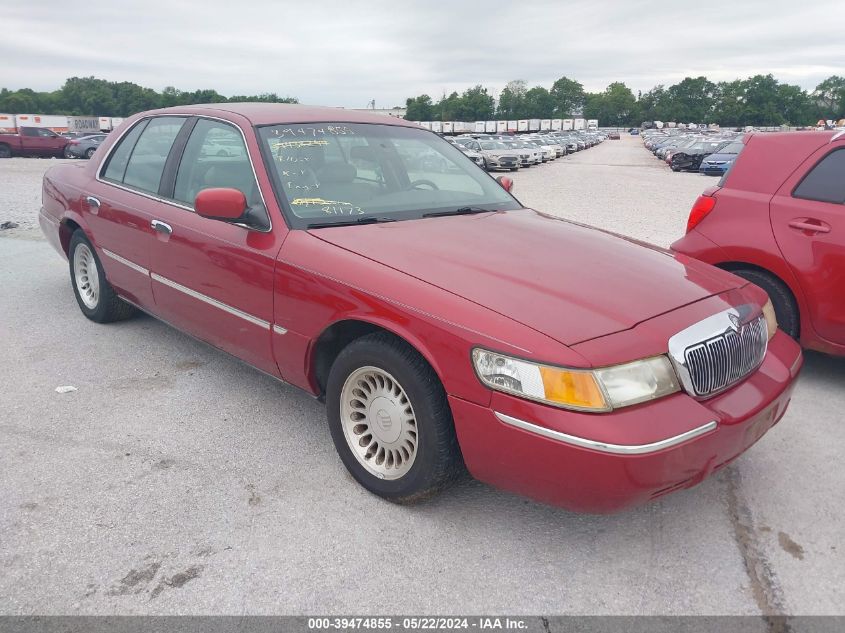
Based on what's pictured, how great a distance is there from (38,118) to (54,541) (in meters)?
57.9

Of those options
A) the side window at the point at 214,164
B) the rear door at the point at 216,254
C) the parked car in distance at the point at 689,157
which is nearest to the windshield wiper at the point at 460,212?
the rear door at the point at 216,254

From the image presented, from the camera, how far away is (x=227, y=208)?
3.20 metres

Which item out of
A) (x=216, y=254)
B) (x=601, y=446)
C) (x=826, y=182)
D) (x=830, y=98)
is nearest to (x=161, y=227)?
(x=216, y=254)

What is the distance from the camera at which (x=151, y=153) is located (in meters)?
4.44

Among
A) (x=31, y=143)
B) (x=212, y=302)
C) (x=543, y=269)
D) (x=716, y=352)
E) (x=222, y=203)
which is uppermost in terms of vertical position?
(x=222, y=203)

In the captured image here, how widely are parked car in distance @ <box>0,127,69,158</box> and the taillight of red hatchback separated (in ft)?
110

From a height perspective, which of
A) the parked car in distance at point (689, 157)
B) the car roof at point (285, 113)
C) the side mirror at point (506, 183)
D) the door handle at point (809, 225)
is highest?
the car roof at point (285, 113)

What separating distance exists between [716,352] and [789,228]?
2268 mm

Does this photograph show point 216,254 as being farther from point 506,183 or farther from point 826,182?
point 826,182

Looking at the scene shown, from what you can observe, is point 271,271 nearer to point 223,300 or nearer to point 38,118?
point 223,300

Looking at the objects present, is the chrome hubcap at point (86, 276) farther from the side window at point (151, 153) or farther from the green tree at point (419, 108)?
the green tree at point (419, 108)

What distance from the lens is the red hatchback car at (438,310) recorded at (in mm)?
2334

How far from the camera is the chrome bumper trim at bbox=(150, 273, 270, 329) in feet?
11.0

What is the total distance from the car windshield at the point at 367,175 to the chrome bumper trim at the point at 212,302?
0.53m
